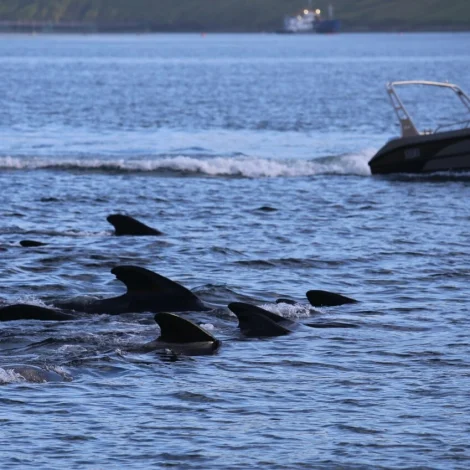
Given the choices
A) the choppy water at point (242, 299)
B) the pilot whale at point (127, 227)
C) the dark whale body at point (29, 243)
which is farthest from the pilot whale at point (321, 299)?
the pilot whale at point (127, 227)

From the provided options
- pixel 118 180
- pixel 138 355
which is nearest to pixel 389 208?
pixel 118 180

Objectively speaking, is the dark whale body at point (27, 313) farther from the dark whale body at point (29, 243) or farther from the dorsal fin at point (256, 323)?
the dark whale body at point (29, 243)

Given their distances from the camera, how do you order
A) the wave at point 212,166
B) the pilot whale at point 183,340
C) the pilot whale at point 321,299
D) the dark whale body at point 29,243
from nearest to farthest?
the pilot whale at point 183,340, the pilot whale at point 321,299, the dark whale body at point 29,243, the wave at point 212,166

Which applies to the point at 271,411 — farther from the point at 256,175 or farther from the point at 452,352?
the point at 256,175

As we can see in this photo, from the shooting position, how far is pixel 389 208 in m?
37.8

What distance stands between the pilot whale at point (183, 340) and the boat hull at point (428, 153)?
77.5 ft

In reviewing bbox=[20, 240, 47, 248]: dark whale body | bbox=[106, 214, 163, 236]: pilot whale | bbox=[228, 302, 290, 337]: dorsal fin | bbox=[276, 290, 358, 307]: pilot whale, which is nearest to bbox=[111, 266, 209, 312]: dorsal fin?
bbox=[228, 302, 290, 337]: dorsal fin

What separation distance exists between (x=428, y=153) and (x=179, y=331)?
24.5 meters

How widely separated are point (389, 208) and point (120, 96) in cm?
7344

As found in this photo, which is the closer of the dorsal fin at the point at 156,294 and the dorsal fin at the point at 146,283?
the dorsal fin at the point at 146,283

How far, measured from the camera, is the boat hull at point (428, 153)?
Answer: 42219mm

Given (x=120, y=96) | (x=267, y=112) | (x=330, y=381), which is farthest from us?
(x=120, y=96)

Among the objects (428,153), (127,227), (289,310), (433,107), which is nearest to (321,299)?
(289,310)

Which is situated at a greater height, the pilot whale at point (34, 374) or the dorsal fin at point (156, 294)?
the dorsal fin at point (156, 294)
